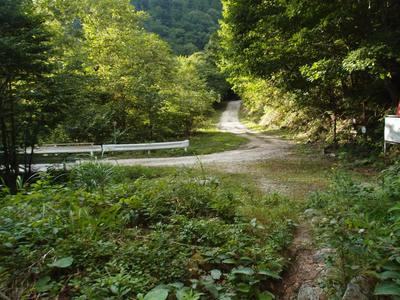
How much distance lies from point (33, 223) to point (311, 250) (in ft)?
9.91

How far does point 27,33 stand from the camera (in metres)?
8.65

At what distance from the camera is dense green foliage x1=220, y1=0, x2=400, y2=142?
888cm

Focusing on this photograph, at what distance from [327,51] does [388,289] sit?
994cm

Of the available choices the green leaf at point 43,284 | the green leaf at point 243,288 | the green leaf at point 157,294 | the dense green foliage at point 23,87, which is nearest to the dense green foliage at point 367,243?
the green leaf at point 243,288

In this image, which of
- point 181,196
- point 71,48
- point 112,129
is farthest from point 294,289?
point 71,48

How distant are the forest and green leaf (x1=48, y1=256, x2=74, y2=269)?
0.02 metres

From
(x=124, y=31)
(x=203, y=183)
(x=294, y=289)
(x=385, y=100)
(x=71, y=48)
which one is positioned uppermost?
(x=124, y=31)

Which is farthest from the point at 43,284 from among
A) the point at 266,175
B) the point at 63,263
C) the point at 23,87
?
the point at 23,87

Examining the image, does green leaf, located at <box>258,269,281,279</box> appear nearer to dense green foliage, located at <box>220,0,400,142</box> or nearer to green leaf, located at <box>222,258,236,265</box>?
green leaf, located at <box>222,258,236,265</box>

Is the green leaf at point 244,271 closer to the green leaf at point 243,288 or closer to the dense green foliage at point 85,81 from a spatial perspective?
the green leaf at point 243,288

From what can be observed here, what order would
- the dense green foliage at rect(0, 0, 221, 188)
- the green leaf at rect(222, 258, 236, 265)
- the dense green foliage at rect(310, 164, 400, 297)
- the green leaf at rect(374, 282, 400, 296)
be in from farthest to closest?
1. the dense green foliage at rect(0, 0, 221, 188)
2. the green leaf at rect(222, 258, 236, 265)
3. the dense green foliage at rect(310, 164, 400, 297)
4. the green leaf at rect(374, 282, 400, 296)

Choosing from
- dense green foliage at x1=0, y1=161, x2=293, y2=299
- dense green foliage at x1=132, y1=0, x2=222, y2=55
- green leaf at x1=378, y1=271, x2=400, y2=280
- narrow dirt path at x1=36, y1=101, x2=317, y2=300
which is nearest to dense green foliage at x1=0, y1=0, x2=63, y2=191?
narrow dirt path at x1=36, y1=101, x2=317, y2=300

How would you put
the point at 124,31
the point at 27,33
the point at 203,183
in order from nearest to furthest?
the point at 203,183 → the point at 27,33 → the point at 124,31

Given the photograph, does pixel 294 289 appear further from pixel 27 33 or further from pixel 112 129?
pixel 112 129
